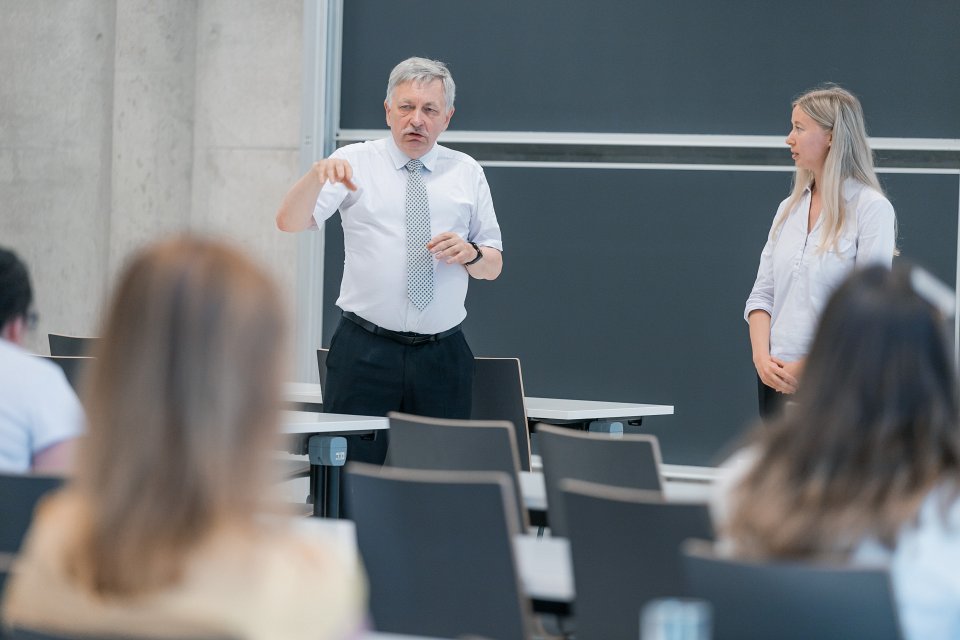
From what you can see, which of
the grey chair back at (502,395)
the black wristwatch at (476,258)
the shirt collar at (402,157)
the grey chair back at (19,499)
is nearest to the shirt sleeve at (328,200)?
the shirt collar at (402,157)

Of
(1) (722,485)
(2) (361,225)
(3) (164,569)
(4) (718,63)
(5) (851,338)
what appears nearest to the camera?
(3) (164,569)

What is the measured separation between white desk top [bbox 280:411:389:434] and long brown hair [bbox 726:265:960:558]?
2.10 m

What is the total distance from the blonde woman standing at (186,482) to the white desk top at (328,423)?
7.45 ft

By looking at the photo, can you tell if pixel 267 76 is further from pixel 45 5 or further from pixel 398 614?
pixel 398 614

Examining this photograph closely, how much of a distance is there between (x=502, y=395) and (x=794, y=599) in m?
Result: 3.29

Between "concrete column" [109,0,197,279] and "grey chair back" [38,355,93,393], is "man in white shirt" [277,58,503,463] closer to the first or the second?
"grey chair back" [38,355,93,393]

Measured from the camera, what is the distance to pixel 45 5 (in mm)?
6836

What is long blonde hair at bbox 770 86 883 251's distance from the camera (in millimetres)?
4141

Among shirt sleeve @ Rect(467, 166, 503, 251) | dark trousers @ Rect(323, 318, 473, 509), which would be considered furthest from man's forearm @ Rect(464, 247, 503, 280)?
dark trousers @ Rect(323, 318, 473, 509)

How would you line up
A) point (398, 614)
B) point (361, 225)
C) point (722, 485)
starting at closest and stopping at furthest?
point (722, 485), point (398, 614), point (361, 225)

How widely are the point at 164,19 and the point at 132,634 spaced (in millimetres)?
6642

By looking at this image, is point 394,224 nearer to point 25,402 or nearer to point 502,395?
point 502,395

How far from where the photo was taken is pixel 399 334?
4.42 m

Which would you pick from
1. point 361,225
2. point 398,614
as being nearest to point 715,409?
point 361,225
